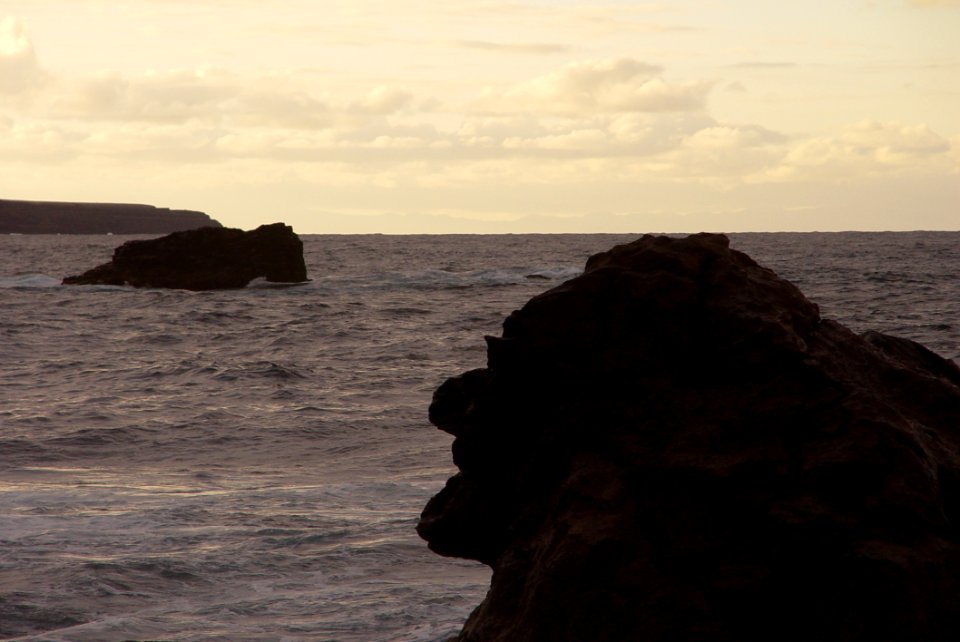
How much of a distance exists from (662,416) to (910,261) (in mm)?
66022

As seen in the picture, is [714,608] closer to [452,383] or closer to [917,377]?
[917,377]

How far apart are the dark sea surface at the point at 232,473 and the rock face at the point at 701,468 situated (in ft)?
5.63

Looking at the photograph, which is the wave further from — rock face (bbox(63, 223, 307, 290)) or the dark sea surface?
the dark sea surface

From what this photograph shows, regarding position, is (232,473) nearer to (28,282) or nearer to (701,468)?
(701,468)

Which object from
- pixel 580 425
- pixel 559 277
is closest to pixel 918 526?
pixel 580 425

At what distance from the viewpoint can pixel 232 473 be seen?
1268cm

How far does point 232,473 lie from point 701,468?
27.5ft

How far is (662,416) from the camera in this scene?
538 centimetres

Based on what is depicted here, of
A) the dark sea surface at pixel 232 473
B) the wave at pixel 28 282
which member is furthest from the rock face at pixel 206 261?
the dark sea surface at pixel 232 473

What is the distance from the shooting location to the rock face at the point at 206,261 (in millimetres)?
50125

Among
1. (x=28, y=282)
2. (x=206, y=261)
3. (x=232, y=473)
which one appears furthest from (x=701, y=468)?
(x=28, y=282)

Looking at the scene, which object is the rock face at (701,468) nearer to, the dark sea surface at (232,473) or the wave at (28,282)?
the dark sea surface at (232,473)

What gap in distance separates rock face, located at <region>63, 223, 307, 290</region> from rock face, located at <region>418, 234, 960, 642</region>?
45.9 meters

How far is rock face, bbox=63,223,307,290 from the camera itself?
5012 cm
